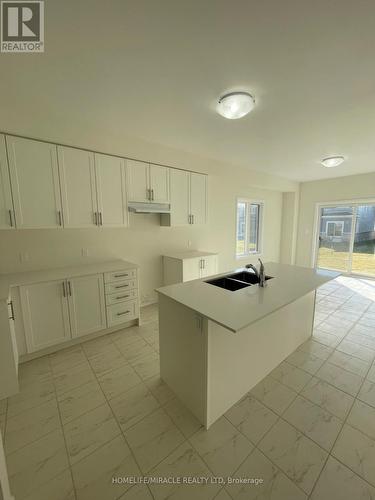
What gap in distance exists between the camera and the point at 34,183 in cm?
222

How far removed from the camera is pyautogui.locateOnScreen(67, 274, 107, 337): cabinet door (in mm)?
2424

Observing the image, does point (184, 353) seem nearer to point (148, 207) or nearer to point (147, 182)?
point (148, 207)

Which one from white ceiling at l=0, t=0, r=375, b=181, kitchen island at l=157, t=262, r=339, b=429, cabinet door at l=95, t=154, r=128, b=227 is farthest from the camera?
cabinet door at l=95, t=154, r=128, b=227

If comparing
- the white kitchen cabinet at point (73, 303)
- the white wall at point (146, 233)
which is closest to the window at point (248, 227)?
the white wall at point (146, 233)

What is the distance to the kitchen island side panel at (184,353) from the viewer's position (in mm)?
1500

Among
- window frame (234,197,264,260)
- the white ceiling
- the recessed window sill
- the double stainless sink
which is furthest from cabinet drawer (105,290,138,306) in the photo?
the recessed window sill

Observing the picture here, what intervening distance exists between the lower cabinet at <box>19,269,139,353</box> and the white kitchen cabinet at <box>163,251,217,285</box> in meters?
0.83

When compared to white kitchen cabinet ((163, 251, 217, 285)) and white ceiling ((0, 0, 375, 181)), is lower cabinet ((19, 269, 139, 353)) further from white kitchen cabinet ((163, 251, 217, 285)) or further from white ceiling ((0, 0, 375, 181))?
white ceiling ((0, 0, 375, 181))

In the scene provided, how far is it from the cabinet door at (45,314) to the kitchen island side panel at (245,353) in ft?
5.99

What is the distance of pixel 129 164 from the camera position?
284 centimetres

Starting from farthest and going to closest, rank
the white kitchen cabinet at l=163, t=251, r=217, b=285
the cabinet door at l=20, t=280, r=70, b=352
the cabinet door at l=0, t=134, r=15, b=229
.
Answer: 1. the white kitchen cabinet at l=163, t=251, r=217, b=285
2. the cabinet door at l=20, t=280, r=70, b=352
3. the cabinet door at l=0, t=134, r=15, b=229

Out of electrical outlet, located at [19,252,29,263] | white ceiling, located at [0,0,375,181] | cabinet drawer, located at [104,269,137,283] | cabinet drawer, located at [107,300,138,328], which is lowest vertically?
cabinet drawer, located at [107,300,138,328]

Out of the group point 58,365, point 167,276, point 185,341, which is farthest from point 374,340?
point 58,365

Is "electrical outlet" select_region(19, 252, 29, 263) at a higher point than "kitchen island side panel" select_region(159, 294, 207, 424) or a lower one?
higher
